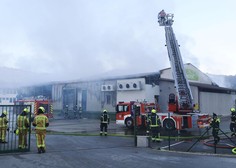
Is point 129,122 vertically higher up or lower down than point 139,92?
lower down

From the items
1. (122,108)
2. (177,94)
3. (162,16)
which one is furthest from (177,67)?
(122,108)

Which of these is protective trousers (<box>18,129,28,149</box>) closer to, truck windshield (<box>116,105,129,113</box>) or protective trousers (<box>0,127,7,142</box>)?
protective trousers (<box>0,127,7,142</box>)

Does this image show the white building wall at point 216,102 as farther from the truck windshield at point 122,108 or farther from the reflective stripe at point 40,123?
the reflective stripe at point 40,123

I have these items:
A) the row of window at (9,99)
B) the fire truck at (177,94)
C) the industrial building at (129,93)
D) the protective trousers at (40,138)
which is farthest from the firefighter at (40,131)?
the row of window at (9,99)

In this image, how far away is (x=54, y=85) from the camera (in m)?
33.1

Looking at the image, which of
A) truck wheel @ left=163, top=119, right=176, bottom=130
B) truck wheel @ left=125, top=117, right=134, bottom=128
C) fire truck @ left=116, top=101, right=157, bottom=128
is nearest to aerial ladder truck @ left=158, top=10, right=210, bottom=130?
truck wheel @ left=163, top=119, right=176, bottom=130

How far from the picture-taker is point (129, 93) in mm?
28609

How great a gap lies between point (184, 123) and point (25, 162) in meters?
12.4

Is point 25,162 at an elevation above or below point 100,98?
below

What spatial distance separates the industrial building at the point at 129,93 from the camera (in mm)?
28141

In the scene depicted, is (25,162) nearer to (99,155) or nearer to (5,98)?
(99,155)

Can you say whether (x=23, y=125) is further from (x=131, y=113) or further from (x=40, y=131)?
(x=131, y=113)

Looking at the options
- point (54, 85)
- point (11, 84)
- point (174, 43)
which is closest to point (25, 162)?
point (174, 43)

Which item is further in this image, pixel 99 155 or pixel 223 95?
pixel 223 95
